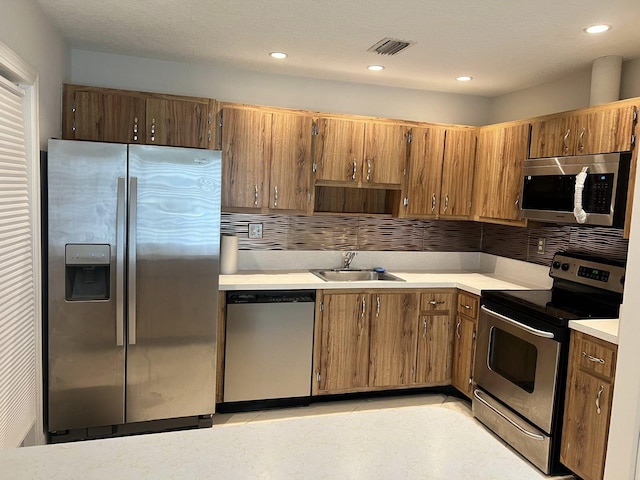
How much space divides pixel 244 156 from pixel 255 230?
635mm

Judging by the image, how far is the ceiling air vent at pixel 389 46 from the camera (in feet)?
9.23

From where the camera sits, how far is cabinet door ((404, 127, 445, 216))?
148 inches

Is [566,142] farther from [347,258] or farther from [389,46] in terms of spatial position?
[347,258]

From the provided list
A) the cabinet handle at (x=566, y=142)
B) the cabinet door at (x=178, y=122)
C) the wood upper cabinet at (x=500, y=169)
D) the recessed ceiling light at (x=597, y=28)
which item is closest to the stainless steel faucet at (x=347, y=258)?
the wood upper cabinet at (x=500, y=169)

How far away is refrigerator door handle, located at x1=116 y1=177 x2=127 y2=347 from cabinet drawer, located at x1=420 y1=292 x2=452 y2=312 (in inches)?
81.0

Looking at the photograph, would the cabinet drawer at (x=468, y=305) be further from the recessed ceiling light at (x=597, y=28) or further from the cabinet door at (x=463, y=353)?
the recessed ceiling light at (x=597, y=28)

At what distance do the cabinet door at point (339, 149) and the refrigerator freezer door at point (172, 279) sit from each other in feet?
3.01

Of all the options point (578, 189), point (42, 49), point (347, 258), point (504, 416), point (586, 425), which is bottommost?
point (504, 416)

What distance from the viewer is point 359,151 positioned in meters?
3.63

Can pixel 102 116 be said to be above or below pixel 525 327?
above

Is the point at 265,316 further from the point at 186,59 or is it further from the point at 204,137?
the point at 186,59

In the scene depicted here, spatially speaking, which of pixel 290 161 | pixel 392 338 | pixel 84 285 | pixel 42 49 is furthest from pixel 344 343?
pixel 42 49

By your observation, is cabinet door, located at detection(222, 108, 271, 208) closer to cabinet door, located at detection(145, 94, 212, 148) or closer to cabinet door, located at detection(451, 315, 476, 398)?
cabinet door, located at detection(145, 94, 212, 148)

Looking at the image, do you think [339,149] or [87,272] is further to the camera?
[339,149]
